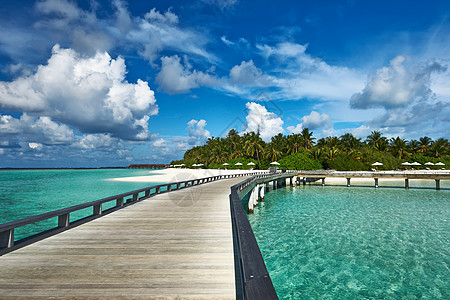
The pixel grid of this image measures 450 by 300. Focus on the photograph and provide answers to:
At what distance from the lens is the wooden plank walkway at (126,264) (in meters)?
3.90

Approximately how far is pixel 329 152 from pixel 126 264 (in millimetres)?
70908

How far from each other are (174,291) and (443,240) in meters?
17.3

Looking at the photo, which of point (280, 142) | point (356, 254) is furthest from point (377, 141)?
point (356, 254)

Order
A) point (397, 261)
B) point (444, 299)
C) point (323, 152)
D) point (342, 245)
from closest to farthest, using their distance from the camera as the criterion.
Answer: point (444, 299)
point (397, 261)
point (342, 245)
point (323, 152)

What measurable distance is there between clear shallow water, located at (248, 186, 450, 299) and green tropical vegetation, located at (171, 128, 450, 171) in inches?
1625

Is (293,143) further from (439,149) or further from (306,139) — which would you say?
(439,149)

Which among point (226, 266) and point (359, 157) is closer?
point (226, 266)

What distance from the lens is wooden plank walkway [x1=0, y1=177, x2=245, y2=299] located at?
12.8 feet

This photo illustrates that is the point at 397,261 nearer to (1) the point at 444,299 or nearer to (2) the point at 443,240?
(1) the point at 444,299

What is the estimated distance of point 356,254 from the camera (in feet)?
40.0

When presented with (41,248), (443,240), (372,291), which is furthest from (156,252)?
(443,240)

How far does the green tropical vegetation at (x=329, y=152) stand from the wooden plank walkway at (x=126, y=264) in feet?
182

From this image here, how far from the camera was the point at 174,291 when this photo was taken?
12.7 ft

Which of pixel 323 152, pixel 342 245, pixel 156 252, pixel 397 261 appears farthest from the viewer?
pixel 323 152
